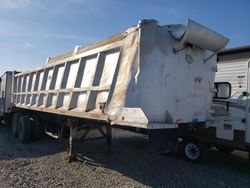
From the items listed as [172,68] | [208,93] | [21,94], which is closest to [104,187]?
[172,68]

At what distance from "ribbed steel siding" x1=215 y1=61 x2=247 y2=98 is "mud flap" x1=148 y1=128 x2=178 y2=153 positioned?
8.68 ft

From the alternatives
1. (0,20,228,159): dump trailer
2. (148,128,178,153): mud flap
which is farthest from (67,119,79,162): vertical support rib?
(148,128,178,153): mud flap

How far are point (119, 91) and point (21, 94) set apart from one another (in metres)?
7.39

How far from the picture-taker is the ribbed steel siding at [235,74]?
24.3 ft

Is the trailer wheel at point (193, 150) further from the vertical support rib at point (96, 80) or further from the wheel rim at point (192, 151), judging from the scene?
the vertical support rib at point (96, 80)

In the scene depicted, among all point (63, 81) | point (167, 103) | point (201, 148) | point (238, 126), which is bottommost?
point (201, 148)

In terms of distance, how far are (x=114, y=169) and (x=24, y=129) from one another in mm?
5090

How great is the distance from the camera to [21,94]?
11547 millimetres

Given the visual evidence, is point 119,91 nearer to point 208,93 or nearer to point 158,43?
point 158,43

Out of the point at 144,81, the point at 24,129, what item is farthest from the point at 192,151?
the point at 24,129

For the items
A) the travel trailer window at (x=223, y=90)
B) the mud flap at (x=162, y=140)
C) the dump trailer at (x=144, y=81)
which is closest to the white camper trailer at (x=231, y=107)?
the travel trailer window at (x=223, y=90)

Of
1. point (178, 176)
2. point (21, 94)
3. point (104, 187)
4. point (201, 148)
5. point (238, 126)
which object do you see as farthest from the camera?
point (21, 94)

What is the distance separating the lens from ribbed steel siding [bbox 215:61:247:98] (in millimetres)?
7398

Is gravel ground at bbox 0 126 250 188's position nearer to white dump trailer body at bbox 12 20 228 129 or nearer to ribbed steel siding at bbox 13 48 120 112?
white dump trailer body at bbox 12 20 228 129
